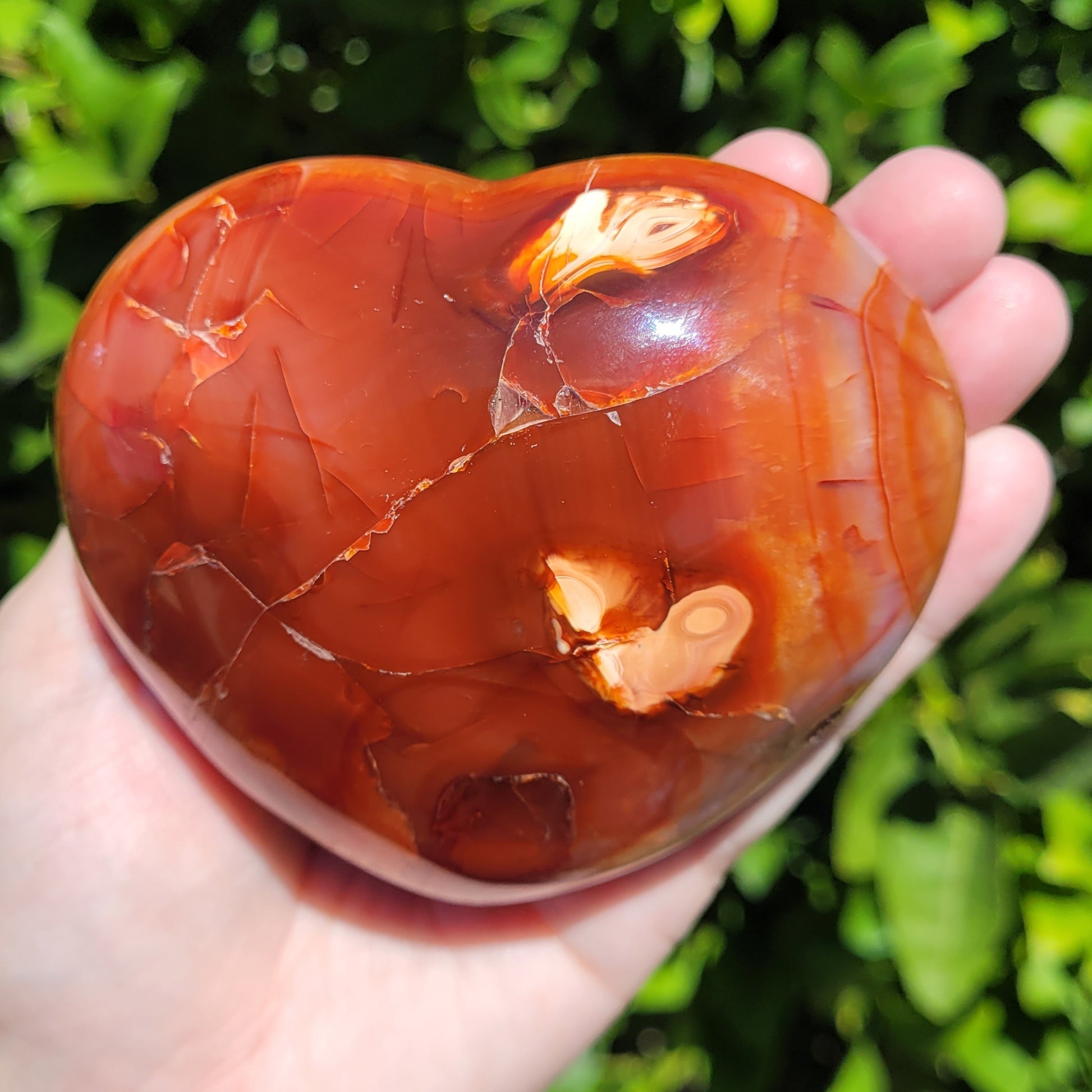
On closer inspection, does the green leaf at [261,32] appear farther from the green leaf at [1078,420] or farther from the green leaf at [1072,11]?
the green leaf at [1078,420]

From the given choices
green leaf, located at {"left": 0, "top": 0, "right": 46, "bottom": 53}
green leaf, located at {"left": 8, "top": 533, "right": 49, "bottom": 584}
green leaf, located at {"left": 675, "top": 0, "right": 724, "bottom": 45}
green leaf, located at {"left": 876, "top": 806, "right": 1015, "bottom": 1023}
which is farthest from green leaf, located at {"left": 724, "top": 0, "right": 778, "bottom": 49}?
green leaf, located at {"left": 8, "top": 533, "right": 49, "bottom": 584}

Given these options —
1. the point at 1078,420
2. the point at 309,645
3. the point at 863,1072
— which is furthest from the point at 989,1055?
the point at 309,645

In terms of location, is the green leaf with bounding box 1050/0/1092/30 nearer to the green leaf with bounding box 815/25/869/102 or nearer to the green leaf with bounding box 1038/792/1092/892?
the green leaf with bounding box 815/25/869/102

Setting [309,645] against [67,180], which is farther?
[67,180]

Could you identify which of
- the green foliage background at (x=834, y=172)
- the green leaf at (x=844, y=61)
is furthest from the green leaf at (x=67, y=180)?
the green leaf at (x=844, y=61)

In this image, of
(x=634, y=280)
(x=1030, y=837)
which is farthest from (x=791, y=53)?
(x=1030, y=837)

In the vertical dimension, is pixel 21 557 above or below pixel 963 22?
below

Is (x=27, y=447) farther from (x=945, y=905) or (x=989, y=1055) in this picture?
(x=989, y=1055)
